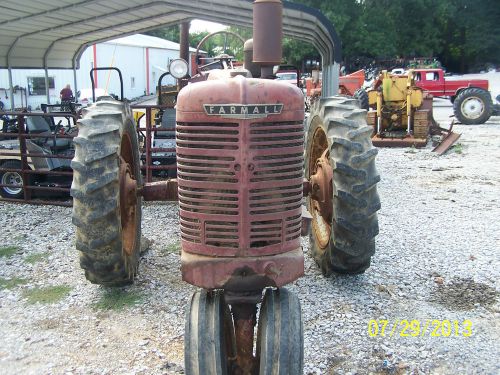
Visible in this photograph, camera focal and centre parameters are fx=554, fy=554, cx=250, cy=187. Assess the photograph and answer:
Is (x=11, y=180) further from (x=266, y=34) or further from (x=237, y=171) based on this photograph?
(x=237, y=171)

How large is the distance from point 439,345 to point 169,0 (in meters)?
6.82

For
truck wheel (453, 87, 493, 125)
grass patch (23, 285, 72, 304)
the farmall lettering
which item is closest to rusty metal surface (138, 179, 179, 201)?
grass patch (23, 285, 72, 304)

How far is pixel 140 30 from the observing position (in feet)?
39.0

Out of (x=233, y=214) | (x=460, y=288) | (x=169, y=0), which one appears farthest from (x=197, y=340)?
(x=169, y=0)

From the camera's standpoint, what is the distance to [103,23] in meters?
10.8

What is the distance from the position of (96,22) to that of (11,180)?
3623 millimetres

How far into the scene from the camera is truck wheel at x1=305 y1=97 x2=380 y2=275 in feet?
14.0

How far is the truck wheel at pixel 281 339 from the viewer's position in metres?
2.84


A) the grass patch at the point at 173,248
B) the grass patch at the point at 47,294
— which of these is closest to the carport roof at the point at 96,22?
the grass patch at the point at 173,248

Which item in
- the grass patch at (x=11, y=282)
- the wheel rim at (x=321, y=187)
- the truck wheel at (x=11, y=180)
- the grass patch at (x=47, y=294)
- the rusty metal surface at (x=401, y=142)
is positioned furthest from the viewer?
the rusty metal surface at (x=401, y=142)

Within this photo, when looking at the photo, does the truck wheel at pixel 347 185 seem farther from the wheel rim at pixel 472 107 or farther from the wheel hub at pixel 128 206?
the wheel rim at pixel 472 107

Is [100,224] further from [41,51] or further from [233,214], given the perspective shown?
[41,51]
